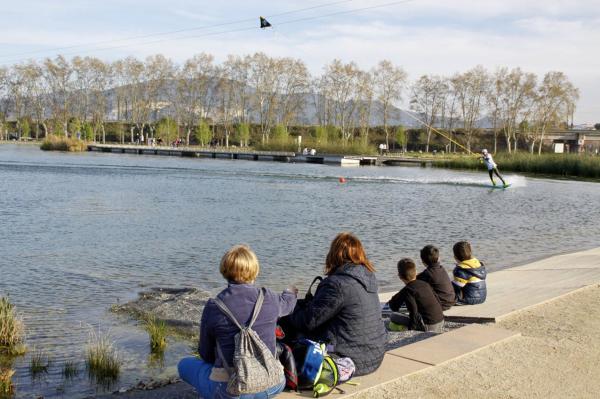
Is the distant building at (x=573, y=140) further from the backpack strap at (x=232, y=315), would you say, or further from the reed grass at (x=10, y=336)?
the backpack strap at (x=232, y=315)

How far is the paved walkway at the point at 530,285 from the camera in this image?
28.5 feet

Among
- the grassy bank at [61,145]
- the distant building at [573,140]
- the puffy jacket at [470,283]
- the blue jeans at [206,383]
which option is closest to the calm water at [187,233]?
the blue jeans at [206,383]

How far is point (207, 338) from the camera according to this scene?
15.8 ft

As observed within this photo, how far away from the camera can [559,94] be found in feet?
330

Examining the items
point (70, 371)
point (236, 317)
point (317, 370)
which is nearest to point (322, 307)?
point (317, 370)

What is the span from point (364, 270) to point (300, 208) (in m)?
22.6

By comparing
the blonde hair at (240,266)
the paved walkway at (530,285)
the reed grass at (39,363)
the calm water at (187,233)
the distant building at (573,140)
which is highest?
the distant building at (573,140)

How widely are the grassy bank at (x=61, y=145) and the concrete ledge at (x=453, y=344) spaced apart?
297 ft

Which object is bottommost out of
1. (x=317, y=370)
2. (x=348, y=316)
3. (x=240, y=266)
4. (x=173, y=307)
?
(x=173, y=307)

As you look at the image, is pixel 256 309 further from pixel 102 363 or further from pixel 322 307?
pixel 102 363

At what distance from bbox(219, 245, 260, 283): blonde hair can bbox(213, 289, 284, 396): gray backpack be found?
0.16m

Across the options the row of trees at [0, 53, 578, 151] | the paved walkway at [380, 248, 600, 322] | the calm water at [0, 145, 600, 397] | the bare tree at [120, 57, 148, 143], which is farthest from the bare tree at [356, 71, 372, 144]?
the paved walkway at [380, 248, 600, 322]

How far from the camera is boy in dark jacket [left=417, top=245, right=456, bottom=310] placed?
8305 mm

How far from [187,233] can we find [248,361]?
1530 centimetres
